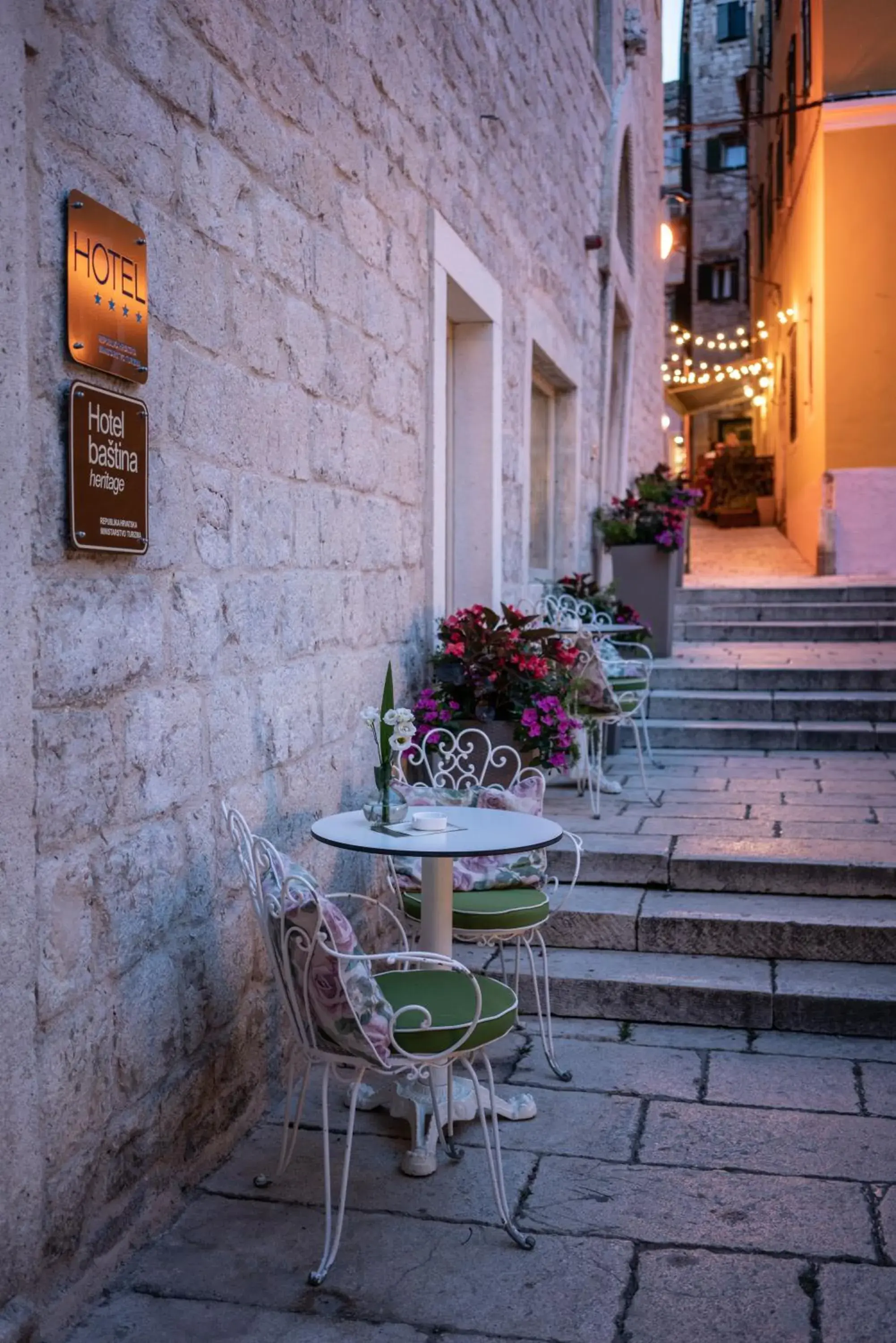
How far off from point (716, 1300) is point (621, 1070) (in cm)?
120

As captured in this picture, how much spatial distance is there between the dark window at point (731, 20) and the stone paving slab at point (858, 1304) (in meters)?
33.0

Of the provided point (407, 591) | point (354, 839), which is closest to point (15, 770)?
point (354, 839)

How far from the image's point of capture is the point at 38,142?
225 centimetres

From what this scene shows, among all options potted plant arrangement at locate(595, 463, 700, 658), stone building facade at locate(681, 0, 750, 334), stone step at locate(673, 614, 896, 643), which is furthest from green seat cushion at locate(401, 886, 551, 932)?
stone building facade at locate(681, 0, 750, 334)

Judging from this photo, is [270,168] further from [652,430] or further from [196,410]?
[652,430]

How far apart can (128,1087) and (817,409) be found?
12.8m

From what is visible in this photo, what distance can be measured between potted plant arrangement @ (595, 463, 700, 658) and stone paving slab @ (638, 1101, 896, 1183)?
6137mm

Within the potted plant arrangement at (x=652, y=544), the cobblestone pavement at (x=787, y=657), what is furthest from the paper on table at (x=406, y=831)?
the potted plant arrangement at (x=652, y=544)

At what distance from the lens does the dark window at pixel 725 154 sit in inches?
1175

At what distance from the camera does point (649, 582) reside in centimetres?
952

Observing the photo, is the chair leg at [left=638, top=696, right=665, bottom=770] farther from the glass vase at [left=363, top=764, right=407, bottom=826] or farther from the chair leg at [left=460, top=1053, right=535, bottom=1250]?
the chair leg at [left=460, top=1053, right=535, bottom=1250]

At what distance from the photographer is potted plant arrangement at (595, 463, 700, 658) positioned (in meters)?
9.45

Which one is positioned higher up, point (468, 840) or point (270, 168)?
point (270, 168)

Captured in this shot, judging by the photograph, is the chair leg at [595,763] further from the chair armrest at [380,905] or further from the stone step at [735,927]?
the chair armrest at [380,905]
